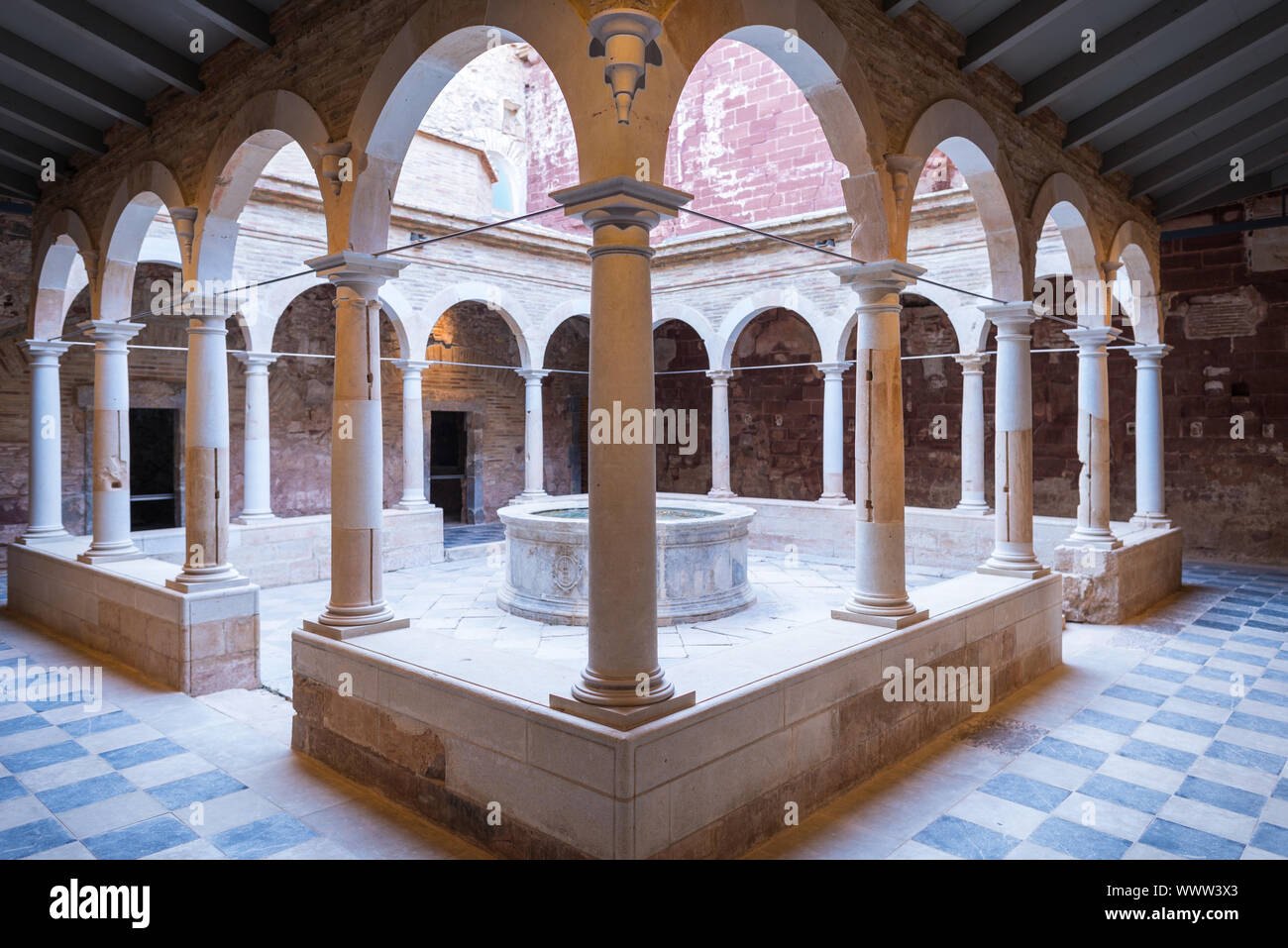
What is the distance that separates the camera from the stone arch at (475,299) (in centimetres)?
1184

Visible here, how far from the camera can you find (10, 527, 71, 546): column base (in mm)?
8203

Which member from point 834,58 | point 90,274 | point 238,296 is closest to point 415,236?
point 238,296

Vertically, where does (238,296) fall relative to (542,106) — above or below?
below

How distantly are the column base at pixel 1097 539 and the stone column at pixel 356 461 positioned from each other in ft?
20.8

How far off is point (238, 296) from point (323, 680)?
7.20 meters

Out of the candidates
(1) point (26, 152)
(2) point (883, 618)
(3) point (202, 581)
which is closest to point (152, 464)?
(1) point (26, 152)

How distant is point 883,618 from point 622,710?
209cm

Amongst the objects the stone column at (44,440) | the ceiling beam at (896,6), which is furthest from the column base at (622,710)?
the stone column at (44,440)

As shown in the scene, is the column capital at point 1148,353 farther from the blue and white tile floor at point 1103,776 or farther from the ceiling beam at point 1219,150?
the blue and white tile floor at point 1103,776

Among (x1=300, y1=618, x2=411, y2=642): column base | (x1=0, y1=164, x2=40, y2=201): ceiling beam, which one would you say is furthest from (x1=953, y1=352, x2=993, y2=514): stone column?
(x1=0, y1=164, x2=40, y2=201): ceiling beam

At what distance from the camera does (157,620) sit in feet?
19.7

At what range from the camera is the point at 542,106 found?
16891 millimetres
